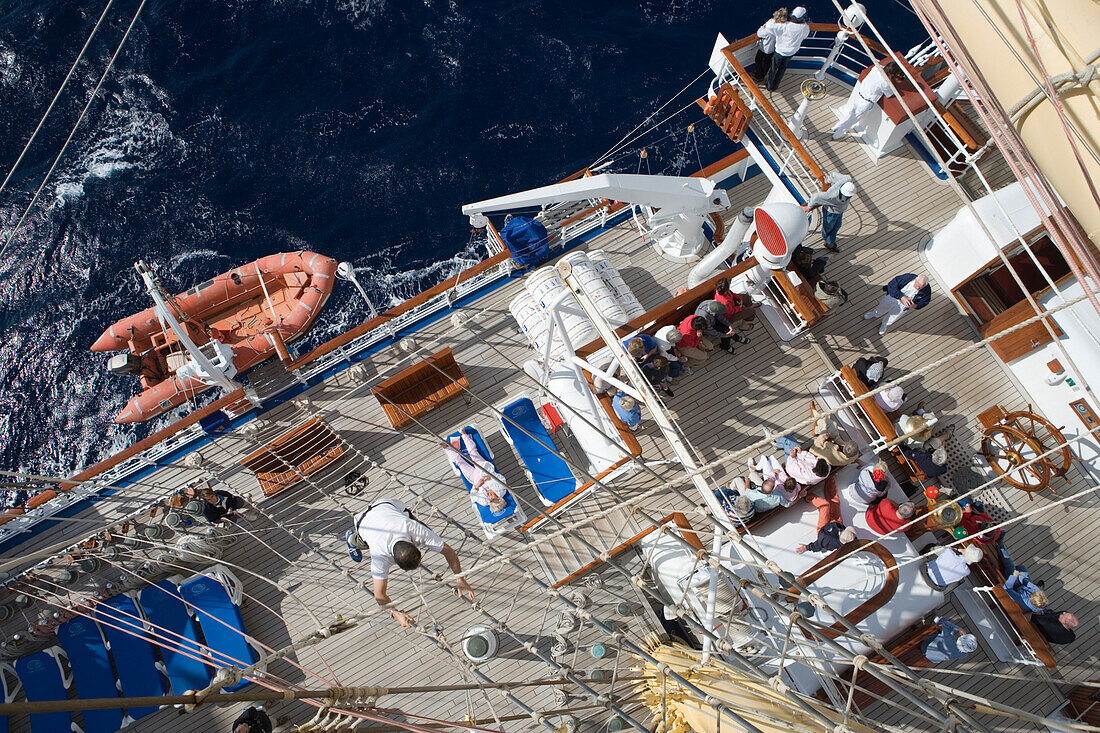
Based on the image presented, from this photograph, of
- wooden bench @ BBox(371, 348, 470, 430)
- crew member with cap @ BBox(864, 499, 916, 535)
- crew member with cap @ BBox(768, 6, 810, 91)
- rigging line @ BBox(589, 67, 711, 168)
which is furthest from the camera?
rigging line @ BBox(589, 67, 711, 168)

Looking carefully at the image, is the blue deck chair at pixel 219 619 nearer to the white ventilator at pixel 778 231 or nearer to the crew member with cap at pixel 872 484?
the crew member with cap at pixel 872 484

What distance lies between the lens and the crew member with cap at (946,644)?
28.9 ft

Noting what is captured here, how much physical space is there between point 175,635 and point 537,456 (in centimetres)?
619

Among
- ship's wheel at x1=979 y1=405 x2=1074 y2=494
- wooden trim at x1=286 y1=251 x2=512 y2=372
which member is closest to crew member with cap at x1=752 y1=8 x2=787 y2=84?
wooden trim at x1=286 y1=251 x2=512 y2=372

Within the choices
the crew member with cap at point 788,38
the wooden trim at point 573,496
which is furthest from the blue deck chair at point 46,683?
the crew member with cap at point 788,38

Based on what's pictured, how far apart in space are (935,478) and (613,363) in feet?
18.0

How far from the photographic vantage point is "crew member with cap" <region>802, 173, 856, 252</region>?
34.3 ft

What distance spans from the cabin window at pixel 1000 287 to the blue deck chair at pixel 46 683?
16.3m

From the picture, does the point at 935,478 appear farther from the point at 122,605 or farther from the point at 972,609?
the point at 122,605

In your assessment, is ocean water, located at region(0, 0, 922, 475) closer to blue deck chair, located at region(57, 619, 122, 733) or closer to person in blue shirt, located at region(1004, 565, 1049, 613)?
blue deck chair, located at region(57, 619, 122, 733)

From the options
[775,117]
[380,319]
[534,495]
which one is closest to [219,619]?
[534,495]

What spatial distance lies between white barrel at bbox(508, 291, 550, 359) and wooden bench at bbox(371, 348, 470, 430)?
143 centimetres

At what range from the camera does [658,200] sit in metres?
10.4

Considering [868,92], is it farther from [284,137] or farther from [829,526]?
[284,137]
